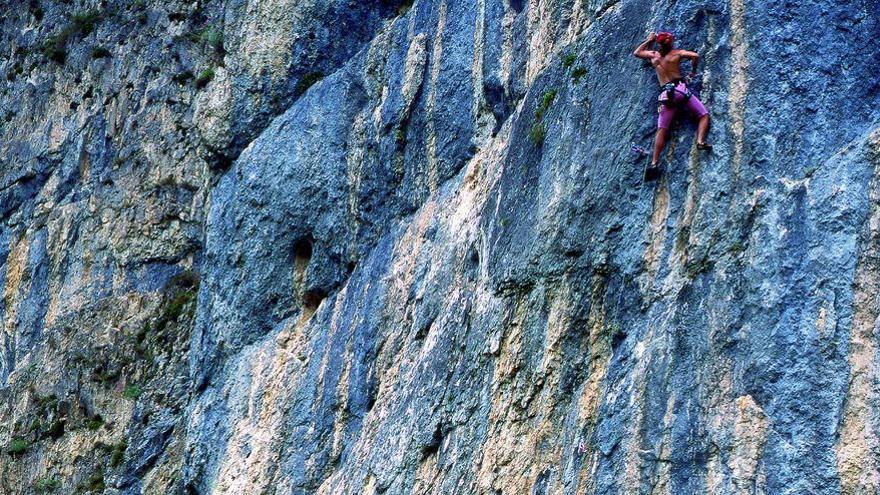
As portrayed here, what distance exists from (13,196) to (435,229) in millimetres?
15455

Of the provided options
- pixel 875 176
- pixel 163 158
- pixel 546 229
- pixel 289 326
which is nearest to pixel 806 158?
pixel 875 176

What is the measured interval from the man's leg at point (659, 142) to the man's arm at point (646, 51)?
98 cm

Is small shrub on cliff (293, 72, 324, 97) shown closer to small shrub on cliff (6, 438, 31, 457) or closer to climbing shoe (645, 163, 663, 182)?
small shrub on cliff (6, 438, 31, 457)

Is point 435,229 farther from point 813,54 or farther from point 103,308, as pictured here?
point 103,308

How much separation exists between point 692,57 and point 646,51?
637mm

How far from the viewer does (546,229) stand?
59.9ft

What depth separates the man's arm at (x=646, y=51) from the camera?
17562mm

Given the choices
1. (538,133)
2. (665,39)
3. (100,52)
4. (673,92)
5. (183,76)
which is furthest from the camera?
(100,52)

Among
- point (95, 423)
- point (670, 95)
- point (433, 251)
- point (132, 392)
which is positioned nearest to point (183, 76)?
point (132, 392)

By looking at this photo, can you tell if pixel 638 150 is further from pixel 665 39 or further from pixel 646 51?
pixel 665 39

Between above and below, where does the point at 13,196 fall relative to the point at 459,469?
above

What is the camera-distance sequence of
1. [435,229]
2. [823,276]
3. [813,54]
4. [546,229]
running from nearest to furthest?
Result: [823,276], [813,54], [546,229], [435,229]

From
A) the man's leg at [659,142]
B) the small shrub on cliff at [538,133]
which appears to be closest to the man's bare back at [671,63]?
the man's leg at [659,142]

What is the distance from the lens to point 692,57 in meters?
17.2
